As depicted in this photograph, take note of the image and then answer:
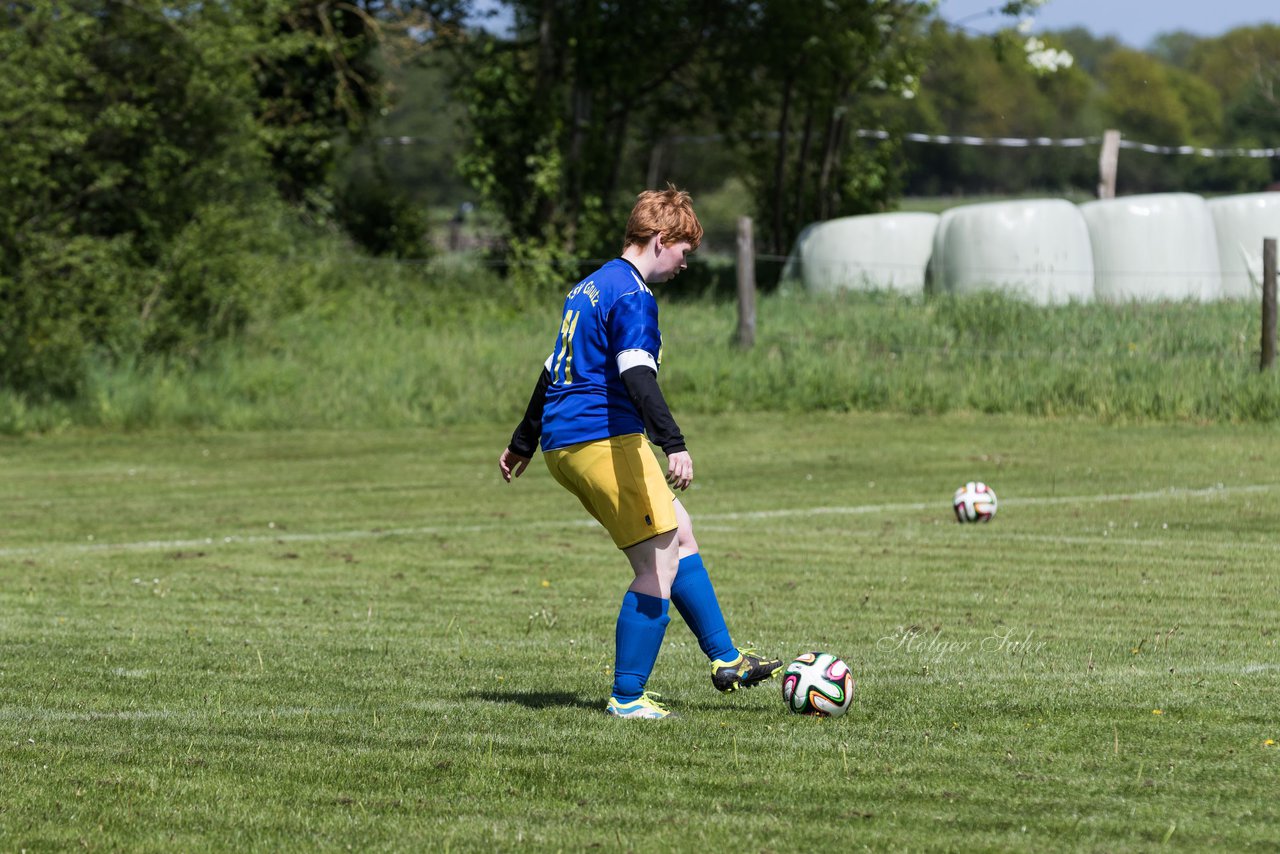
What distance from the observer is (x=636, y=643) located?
21.3ft

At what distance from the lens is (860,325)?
22.7m

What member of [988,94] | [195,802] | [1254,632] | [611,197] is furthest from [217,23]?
[988,94]

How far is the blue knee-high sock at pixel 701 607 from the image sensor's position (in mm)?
6637

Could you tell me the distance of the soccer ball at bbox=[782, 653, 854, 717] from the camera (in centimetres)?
648

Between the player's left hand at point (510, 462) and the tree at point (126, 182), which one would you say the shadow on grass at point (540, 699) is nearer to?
A: the player's left hand at point (510, 462)

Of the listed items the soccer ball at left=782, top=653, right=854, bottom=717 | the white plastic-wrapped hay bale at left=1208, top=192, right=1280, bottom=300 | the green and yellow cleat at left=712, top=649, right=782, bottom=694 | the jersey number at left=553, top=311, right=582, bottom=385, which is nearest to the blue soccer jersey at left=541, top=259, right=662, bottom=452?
the jersey number at left=553, top=311, right=582, bottom=385

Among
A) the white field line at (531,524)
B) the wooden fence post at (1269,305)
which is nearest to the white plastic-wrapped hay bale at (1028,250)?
the wooden fence post at (1269,305)

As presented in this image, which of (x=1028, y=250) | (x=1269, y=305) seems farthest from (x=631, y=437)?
(x=1028, y=250)

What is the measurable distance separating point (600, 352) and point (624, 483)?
0.48m

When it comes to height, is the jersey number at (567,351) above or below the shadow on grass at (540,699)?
above

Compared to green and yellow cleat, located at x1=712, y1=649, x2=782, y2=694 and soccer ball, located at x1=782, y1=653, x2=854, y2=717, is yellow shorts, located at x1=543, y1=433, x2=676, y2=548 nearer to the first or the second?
green and yellow cleat, located at x1=712, y1=649, x2=782, y2=694

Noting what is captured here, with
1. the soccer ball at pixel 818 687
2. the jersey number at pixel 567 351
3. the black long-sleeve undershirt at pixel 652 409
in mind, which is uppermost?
the jersey number at pixel 567 351

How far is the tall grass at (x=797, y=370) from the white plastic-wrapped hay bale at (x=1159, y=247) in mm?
1859

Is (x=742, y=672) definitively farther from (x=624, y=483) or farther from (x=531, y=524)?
(x=531, y=524)
